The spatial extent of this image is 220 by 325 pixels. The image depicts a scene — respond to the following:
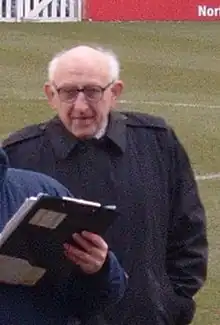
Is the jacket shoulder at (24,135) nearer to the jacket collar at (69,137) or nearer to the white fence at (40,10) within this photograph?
the jacket collar at (69,137)

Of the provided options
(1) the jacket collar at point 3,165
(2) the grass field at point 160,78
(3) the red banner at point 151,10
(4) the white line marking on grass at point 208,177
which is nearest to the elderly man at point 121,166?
(1) the jacket collar at point 3,165

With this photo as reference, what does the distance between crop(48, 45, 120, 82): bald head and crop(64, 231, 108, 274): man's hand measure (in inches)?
39.8

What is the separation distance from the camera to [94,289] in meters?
4.07

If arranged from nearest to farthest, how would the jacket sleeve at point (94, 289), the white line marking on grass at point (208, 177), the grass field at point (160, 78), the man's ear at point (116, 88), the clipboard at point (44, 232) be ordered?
the clipboard at point (44, 232) < the jacket sleeve at point (94, 289) < the man's ear at point (116, 88) < the grass field at point (160, 78) < the white line marking on grass at point (208, 177)

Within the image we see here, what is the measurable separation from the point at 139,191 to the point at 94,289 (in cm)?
91

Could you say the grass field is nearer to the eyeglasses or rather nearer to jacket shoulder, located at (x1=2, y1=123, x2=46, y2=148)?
jacket shoulder, located at (x1=2, y1=123, x2=46, y2=148)

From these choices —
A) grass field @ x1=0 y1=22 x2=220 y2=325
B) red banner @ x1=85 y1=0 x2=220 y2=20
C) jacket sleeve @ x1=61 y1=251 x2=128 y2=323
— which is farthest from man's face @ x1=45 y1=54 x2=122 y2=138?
red banner @ x1=85 y1=0 x2=220 y2=20

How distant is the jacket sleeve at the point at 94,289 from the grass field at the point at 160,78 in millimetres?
4600

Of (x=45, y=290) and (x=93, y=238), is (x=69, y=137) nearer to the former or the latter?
(x=45, y=290)

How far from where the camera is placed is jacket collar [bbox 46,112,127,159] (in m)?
4.86

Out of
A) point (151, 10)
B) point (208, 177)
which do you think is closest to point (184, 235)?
point (208, 177)

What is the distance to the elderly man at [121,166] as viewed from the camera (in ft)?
15.6

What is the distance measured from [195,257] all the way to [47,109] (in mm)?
11199

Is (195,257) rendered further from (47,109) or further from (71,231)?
(47,109)
